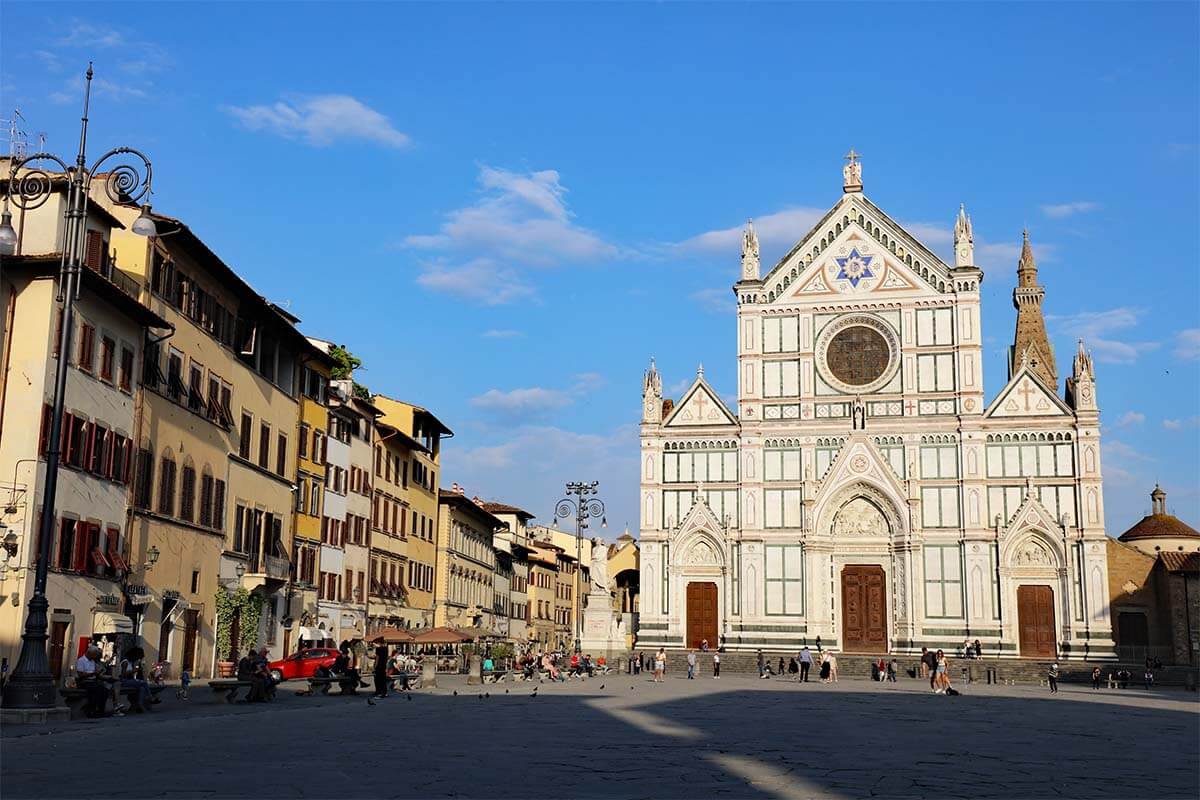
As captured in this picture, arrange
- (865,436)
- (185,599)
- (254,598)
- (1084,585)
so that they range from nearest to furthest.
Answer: (185,599) → (254,598) → (1084,585) → (865,436)

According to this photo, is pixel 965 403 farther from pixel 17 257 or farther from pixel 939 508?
pixel 17 257

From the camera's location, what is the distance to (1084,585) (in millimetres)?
53938

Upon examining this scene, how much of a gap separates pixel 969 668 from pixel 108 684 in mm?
37119

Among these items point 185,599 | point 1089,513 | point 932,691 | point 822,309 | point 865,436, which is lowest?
point 932,691

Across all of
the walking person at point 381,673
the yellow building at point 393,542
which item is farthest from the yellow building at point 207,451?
the yellow building at point 393,542

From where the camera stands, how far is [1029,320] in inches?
3770

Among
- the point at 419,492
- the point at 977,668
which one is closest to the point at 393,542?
the point at 419,492

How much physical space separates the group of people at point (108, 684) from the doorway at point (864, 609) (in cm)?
3982

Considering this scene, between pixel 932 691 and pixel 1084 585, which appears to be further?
pixel 1084 585

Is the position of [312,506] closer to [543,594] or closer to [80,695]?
[80,695]

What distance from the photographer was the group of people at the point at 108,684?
20.4 metres

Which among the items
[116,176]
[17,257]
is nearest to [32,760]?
[116,176]

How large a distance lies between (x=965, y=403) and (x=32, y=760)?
48999 millimetres

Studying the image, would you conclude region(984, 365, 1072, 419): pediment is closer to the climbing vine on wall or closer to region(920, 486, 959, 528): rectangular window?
region(920, 486, 959, 528): rectangular window
